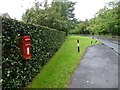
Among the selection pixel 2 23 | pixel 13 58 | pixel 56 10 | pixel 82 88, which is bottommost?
pixel 82 88

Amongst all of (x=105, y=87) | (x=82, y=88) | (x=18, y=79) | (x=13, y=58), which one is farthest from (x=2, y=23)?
(x=105, y=87)

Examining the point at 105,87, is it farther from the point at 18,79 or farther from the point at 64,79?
the point at 18,79

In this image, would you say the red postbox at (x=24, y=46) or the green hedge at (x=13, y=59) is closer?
the green hedge at (x=13, y=59)

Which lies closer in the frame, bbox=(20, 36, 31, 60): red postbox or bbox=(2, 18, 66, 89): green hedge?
bbox=(2, 18, 66, 89): green hedge

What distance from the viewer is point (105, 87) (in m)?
7.64

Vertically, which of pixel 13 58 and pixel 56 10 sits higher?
pixel 56 10

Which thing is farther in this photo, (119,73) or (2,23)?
(119,73)

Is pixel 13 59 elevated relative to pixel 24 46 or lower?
lower

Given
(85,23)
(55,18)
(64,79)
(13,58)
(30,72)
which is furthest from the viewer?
(85,23)

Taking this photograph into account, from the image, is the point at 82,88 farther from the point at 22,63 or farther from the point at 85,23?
the point at 85,23

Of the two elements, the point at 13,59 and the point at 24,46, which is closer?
the point at 13,59

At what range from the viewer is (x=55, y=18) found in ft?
113

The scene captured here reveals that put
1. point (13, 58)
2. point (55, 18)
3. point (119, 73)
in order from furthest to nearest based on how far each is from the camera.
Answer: point (55, 18) < point (119, 73) < point (13, 58)

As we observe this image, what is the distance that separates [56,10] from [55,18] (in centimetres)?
330
